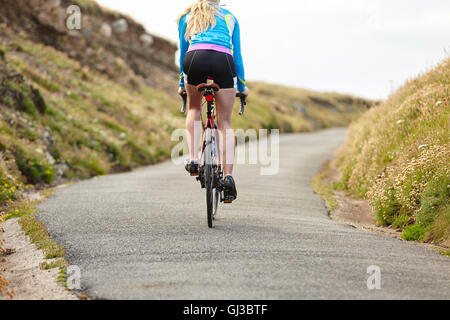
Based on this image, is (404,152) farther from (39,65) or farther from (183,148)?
(39,65)

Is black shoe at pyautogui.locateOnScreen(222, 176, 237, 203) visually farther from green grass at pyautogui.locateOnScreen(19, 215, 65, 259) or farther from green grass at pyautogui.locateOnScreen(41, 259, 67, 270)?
green grass at pyautogui.locateOnScreen(41, 259, 67, 270)

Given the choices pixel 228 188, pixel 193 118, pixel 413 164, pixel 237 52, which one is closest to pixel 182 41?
pixel 237 52

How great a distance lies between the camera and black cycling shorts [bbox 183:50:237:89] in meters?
6.85

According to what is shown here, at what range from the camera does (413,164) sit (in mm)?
7980

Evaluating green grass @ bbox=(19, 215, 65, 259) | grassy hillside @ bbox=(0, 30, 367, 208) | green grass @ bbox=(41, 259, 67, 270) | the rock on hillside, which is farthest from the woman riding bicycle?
the rock on hillside

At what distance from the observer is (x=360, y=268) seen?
5.33m

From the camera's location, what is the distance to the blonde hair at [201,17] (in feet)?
22.6

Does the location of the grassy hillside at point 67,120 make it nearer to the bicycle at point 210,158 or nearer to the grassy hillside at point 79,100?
the grassy hillside at point 79,100

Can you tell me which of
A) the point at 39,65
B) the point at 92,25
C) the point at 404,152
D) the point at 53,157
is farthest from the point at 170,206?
the point at 92,25

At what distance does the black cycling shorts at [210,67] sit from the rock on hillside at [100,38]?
2270 cm

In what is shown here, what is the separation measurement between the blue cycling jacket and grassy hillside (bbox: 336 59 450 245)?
2.72 m

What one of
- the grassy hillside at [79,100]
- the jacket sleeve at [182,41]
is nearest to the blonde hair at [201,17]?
the jacket sleeve at [182,41]

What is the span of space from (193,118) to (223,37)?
107cm

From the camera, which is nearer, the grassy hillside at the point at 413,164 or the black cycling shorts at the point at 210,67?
the black cycling shorts at the point at 210,67
